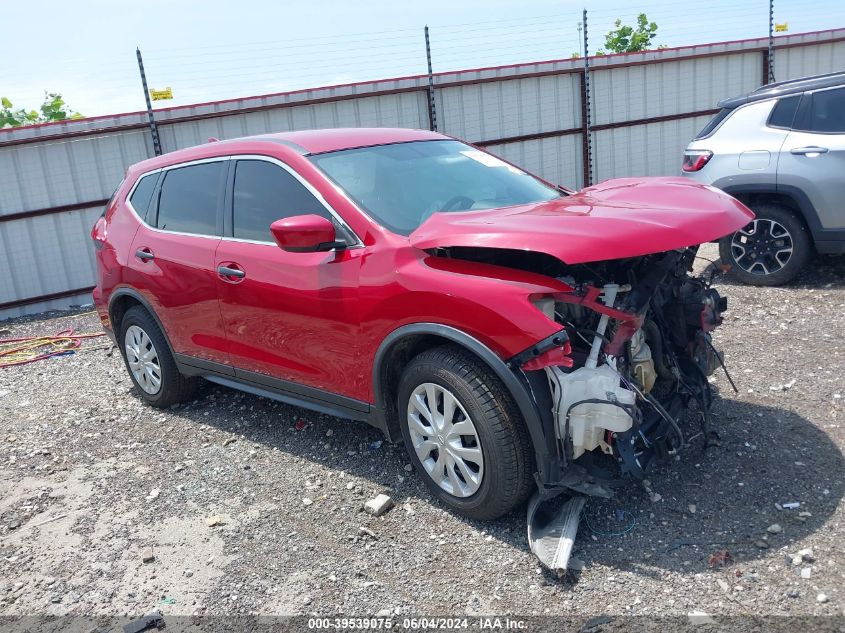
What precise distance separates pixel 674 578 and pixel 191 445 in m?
3.15

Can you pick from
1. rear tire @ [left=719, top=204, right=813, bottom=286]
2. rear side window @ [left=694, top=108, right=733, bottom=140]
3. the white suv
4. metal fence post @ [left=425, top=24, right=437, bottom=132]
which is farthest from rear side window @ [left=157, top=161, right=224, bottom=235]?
metal fence post @ [left=425, top=24, right=437, bottom=132]

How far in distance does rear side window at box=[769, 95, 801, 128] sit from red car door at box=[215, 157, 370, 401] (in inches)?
194

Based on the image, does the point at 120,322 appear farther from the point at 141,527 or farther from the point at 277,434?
the point at 141,527

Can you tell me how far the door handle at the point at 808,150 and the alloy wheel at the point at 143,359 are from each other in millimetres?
5640

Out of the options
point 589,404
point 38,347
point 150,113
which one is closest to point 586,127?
point 150,113

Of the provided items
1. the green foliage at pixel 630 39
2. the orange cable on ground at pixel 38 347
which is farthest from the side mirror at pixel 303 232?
the green foliage at pixel 630 39

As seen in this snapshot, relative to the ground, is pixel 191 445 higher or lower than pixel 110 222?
lower

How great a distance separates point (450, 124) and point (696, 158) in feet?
18.7

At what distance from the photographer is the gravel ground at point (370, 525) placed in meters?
3.10

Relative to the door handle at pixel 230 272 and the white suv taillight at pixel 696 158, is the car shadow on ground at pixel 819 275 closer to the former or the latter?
the white suv taillight at pixel 696 158

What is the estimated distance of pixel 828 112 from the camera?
6742 mm

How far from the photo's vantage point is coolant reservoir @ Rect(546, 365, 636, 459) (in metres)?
3.16

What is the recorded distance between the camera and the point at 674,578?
3.08 metres

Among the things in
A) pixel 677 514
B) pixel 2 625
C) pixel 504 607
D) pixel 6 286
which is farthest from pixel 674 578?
pixel 6 286
